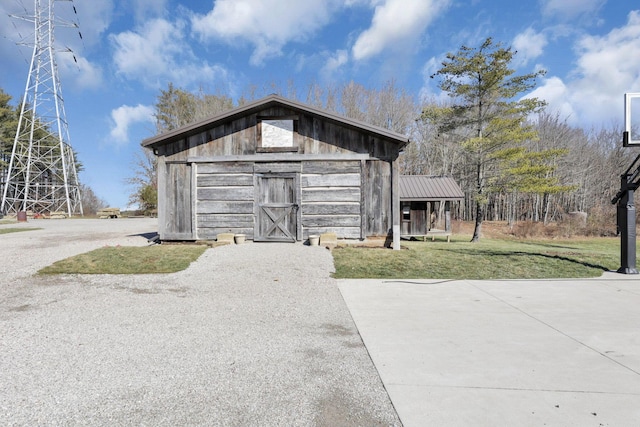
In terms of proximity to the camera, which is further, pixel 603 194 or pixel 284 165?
pixel 603 194

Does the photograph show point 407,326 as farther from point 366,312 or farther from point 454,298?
point 454,298

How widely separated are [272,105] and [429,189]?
10.7m

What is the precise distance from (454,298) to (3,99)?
53.8 metres

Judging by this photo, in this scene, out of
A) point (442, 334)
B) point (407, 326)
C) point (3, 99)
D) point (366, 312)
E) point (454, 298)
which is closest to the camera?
point (442, 334)

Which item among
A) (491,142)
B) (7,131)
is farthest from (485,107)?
(7,131)

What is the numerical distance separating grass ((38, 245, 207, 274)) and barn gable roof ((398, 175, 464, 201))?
1186 centimetres

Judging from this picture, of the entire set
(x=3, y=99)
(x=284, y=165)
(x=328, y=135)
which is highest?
(x=3, y=99)

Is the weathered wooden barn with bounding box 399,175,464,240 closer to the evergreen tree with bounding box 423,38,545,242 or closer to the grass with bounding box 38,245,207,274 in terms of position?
the evergreen tree with bounding box 423,38,545,242

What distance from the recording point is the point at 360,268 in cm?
834

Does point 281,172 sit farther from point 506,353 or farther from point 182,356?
point 506,353

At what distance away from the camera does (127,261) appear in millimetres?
8375

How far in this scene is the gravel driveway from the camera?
246 cm

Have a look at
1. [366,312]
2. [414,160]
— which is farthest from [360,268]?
[414,160]

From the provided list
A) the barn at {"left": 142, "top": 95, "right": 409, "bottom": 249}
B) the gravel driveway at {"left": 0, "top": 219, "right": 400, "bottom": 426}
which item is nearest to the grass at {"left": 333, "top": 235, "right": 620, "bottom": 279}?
the barn at {"left": 142, "top": 95, "right": 409, "bottom": 249}
